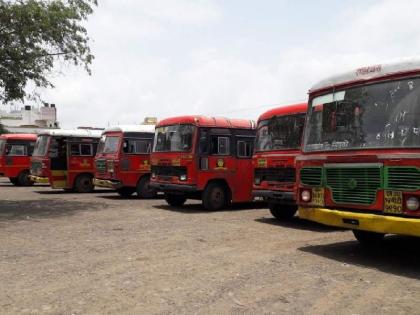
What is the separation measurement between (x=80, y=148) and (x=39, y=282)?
15.6 meters

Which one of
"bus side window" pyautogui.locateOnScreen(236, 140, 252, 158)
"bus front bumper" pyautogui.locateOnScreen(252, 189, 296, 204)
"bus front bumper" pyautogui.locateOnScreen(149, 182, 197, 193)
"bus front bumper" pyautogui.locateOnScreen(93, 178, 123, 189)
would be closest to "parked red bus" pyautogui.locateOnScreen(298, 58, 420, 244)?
"bus front bumper" pyautogui.locateOnScreen(252, 189, 296, 204)

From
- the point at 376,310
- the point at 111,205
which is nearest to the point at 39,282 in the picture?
the point at 376,310

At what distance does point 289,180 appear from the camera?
1129cm

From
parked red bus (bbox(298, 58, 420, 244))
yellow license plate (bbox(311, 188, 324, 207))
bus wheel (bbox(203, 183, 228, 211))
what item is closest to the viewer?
parked red bus (bbox(298, 58, 420, 244))

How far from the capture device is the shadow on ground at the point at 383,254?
23.5 feet


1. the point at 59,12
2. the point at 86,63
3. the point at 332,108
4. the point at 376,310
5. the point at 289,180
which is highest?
the point at 59,12

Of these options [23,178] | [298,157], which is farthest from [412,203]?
[23,178]

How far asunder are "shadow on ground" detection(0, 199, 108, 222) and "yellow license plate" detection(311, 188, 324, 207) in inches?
297

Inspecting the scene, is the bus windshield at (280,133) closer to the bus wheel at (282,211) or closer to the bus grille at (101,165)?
the bus wheel at (282,211)

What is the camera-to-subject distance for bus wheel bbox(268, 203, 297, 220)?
12.4 m

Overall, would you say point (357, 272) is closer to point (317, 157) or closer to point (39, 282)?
point (317, 157)

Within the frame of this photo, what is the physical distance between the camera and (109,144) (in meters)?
18.7

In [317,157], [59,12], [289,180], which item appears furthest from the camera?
[59,12]

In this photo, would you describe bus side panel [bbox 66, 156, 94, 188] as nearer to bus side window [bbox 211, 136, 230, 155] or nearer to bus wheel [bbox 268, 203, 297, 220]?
bus side window [bbox 211, 136, 230, 155]
